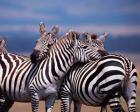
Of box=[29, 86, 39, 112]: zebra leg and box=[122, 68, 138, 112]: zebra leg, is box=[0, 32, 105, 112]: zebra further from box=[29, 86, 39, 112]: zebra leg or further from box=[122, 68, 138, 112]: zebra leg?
box=[122, 68, 138, 112]: zebra leg

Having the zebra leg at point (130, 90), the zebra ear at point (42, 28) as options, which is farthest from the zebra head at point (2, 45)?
the zebra leg at point (130, 90)

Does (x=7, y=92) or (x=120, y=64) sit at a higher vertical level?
(x=120, y=64)

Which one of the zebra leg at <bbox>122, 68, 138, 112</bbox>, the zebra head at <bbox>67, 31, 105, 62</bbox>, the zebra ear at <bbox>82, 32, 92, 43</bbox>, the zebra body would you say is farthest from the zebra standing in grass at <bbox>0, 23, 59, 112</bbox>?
the zebra leg at <bbox>122, 68, 138, 112</bbox>

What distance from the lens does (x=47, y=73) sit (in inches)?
485

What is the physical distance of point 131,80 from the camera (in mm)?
11617

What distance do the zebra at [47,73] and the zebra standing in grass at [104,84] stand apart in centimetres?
28

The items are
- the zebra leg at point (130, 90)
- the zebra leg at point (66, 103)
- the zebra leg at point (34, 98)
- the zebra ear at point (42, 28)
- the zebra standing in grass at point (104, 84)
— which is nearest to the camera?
the zebra standing in grass at point (104, 84)

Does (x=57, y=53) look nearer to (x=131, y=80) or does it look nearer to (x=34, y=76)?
(x=34, y=76)

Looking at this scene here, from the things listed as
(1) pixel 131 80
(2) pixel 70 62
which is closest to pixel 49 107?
(2) pixel 70 62

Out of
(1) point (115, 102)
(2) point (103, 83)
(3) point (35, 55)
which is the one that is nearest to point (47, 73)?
(3) point (35, 55)

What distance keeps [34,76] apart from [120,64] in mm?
2120

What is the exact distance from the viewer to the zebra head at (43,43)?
12375mm

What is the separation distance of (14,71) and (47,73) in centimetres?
110

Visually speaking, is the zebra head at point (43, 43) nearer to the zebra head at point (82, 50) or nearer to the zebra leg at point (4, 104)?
the zebra head at point (82, 50)
